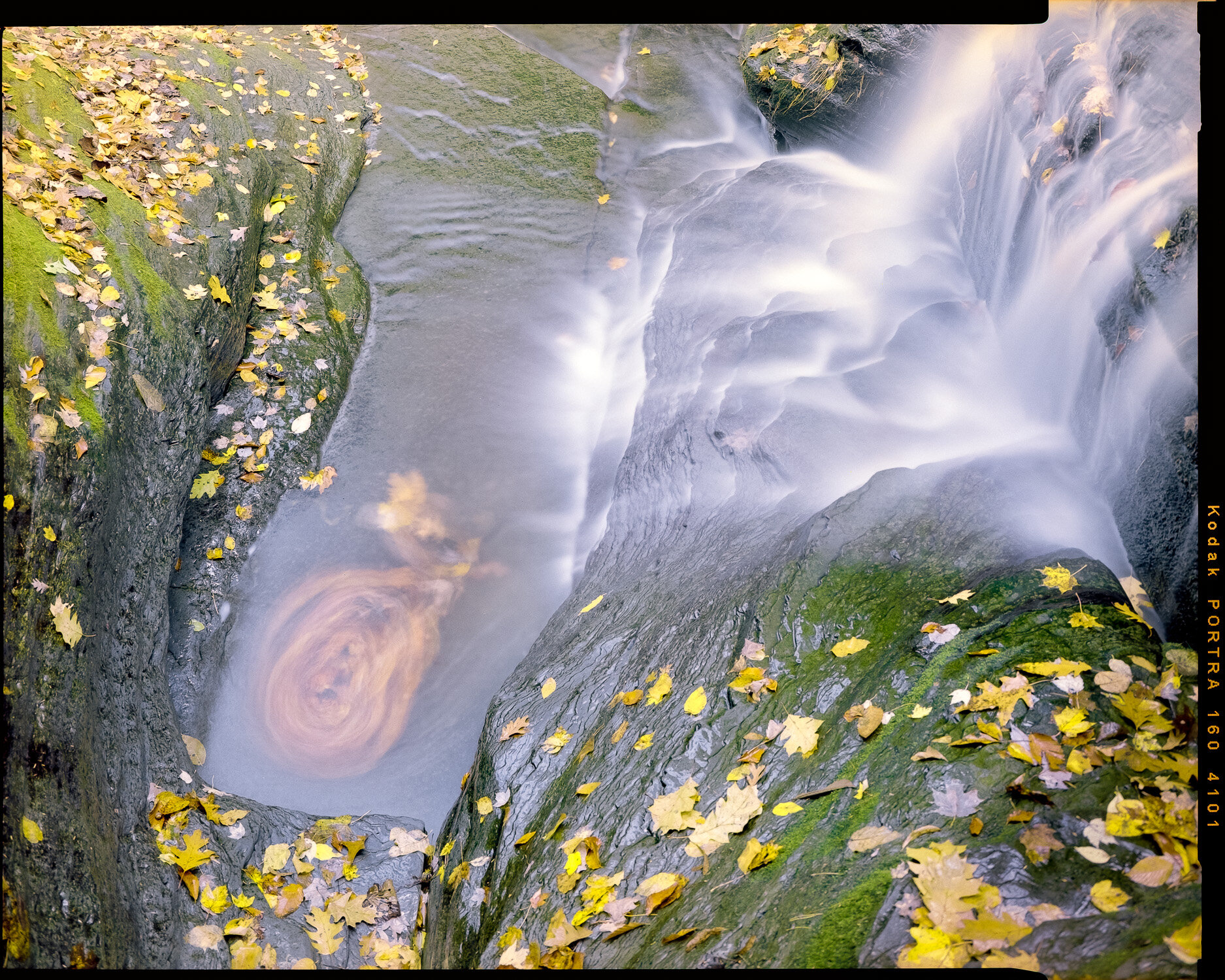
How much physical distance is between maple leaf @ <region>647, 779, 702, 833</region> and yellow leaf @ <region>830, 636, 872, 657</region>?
0.81m

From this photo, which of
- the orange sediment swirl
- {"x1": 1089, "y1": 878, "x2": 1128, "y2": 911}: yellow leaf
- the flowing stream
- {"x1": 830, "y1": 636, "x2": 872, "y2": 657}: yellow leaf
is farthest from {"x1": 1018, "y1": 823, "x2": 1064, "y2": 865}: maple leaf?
the orange sediment swirl

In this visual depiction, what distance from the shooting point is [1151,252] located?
12.5 feet

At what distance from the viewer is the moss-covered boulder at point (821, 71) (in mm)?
7062

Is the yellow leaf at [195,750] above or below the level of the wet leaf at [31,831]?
below

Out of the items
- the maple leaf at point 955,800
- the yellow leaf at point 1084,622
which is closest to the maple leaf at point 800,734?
the maple leaf at point 955,800

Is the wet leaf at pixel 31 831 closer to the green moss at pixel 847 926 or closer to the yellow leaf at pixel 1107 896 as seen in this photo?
the green moss at pixel 847 926

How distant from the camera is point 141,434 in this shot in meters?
4.59

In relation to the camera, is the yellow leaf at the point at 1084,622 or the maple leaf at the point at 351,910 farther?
the maple leaf at the point at 351,910

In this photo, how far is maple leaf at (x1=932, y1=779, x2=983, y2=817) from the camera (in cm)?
237

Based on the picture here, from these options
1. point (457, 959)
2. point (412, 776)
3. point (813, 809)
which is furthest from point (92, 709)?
point (813, 809)

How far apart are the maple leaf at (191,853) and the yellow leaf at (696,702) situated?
228cm

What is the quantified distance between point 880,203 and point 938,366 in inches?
100

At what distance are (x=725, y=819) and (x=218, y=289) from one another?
511 cm

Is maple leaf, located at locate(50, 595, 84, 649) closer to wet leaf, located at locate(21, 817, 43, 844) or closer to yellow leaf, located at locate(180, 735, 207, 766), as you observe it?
wet leaf, located at locate(21, 817, 43, 844)
